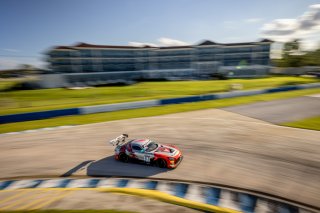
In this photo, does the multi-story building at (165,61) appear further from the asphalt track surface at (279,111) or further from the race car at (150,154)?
the race car at (150,154)

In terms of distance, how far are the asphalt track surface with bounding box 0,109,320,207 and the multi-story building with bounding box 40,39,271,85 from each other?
6093cm

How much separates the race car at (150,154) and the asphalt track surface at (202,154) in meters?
0.33

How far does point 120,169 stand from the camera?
1080 cm

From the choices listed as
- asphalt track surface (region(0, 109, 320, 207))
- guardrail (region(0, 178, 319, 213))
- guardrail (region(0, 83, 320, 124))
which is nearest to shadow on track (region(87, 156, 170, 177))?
asphalt track surface (region(0, 109, 320, 207))

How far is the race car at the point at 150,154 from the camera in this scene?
10.5 metres

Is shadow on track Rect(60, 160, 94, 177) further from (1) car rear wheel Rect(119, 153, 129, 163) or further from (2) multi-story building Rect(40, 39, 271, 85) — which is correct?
(2) multi-story building Rect(40, 39, 271, 85)

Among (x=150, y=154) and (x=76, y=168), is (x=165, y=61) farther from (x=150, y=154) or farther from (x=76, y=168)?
(x=76, y=168)

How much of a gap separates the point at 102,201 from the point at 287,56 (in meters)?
115

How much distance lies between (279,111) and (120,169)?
750 inches

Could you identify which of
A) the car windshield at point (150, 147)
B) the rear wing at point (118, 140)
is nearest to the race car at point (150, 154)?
the car windshield at point (150, 147)

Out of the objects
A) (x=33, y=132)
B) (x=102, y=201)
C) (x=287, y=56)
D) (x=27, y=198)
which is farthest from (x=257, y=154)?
(x=287, y=56)

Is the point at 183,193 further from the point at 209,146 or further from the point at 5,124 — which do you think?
the point at 5,124

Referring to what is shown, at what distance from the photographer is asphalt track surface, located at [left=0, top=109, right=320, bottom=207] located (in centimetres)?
945

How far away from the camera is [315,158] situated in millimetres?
11031
